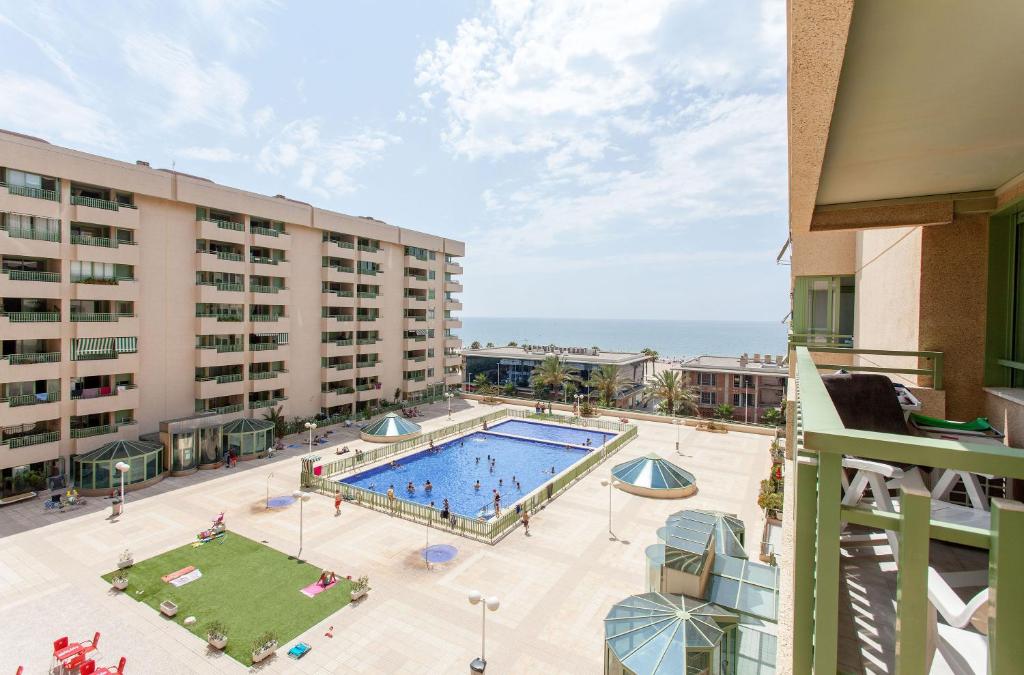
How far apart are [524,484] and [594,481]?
14.8ft

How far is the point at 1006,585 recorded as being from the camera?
202 centimetres

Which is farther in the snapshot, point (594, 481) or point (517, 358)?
point (517, 358)

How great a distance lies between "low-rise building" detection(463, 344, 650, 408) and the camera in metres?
65.8

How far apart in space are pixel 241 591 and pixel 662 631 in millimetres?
14462

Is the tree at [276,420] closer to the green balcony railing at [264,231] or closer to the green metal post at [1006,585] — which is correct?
the green balcony railing at [264,231]

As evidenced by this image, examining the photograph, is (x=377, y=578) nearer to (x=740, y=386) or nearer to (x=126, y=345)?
(x=126, y=345)

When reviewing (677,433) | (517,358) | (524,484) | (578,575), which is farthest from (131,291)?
(517,358)

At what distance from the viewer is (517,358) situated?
72.3m

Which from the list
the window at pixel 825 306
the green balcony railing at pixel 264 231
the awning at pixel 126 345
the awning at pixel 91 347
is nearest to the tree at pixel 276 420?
the awning at pixel 126 345

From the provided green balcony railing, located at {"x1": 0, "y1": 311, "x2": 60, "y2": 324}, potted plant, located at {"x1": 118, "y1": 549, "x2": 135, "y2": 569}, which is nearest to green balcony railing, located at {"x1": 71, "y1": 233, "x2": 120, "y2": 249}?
green balcony railing, located at {"x1": 0, "y1": 311, "x2": 60, "y2": 324}

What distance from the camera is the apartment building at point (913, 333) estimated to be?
218 cm

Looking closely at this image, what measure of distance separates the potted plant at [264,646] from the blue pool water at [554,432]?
89.2 feet

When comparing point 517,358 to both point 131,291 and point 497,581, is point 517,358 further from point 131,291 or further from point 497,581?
point 497,581

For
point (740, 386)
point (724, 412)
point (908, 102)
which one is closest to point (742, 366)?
point (740, 386)
